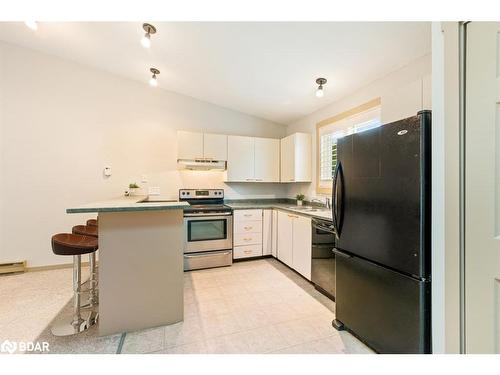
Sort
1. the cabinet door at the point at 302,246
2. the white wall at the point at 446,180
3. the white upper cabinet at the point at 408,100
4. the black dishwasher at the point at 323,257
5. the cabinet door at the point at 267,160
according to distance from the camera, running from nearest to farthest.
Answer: the white wall at the point at 446,180, the white upper cabinet at the point at 408,100, the black dishwasher at the point at 323,257, the cabinet door at the point at 302,246, the cabinet door at the point at 267,160

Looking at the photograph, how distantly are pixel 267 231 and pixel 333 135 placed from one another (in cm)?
175

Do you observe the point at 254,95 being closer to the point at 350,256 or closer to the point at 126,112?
the point at 126,112

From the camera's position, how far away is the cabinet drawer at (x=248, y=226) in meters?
3.38

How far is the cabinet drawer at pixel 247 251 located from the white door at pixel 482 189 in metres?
2.65

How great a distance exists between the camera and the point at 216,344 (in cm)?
165

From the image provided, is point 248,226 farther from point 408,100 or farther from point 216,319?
point 408,100

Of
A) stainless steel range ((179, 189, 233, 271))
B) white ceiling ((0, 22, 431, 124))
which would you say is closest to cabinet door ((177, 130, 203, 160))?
white ceiling ((0, 22, 431, 124))

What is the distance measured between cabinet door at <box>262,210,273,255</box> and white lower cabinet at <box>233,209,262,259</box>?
0.05 meters

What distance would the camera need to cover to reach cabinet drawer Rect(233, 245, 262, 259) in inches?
133

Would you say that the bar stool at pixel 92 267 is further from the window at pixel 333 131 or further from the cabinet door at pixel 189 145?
the window at pixel 333 131

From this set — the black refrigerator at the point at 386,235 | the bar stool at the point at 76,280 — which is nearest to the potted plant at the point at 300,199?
the black refrigerator at the point at 386,235

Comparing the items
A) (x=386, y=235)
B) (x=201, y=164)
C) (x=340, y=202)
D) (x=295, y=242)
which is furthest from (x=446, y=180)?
(x=201, y=164)

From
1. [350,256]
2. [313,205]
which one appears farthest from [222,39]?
[313,205]
